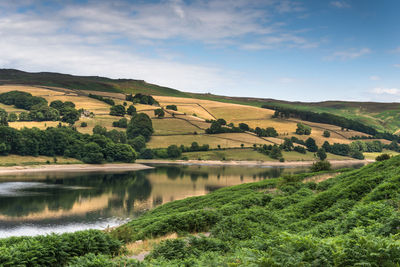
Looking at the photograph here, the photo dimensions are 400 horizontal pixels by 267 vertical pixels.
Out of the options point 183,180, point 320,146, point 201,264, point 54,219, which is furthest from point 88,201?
point 320,146

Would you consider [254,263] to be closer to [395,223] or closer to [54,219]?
[395,223]

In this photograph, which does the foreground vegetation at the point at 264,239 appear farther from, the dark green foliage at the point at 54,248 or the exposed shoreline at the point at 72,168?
the exposed shoreline at the point at 72,168

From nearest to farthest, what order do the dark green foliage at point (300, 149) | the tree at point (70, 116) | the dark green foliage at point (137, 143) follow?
the dark green foliage at point (137, 143) → the tree at point (70, 116) → the dark green foliage at point (300, 149)

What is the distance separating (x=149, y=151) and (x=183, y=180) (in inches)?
2264

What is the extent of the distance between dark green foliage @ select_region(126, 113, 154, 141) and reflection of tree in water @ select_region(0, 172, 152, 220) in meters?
60.6

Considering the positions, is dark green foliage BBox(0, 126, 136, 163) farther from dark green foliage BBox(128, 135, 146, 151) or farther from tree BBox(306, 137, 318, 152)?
tree BBox(306, 137, 318, 152)

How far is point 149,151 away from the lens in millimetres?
163500

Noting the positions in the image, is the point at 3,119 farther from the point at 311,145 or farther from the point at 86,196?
the point at 311,145

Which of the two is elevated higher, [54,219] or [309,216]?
[309,216]

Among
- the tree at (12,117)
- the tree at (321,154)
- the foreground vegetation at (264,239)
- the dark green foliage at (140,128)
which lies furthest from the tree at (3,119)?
the tree at (321,154)

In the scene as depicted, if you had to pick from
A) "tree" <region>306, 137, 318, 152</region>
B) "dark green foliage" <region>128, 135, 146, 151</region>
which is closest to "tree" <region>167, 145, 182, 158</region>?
"dark green foliage" <region>128, 135, 146, 151</region>

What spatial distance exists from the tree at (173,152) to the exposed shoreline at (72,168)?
24.5 m

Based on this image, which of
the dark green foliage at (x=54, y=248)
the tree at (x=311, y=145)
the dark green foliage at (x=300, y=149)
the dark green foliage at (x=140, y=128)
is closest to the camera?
the dark green foliage at (x=54, y=248)

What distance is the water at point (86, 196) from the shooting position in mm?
56744
